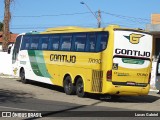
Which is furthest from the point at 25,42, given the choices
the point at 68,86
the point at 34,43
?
the point at 68,86

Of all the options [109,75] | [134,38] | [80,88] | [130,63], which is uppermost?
[134,38]

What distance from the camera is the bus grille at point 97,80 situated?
17.3m

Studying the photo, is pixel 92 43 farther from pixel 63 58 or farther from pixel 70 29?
pixel 63 58

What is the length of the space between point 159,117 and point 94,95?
23.6 ft

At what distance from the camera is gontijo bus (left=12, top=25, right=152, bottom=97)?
55.7 ft

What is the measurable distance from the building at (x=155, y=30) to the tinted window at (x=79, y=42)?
12718 millimetres

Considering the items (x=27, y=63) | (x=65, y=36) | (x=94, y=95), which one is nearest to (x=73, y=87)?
(x=94, y=95)

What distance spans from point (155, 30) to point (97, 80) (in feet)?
48.0

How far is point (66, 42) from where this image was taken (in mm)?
20062

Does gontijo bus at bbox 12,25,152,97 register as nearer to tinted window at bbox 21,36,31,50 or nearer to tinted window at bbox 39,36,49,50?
tinted window at bbox 39,36,49,50

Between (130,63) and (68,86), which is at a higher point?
(130,63)

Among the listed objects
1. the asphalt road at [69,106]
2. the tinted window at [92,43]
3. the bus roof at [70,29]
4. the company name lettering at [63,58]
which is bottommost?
the asphalt road at [69,106]

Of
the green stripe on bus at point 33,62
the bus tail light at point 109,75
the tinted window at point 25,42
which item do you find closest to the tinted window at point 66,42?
the green stripe on bus at point 33,62

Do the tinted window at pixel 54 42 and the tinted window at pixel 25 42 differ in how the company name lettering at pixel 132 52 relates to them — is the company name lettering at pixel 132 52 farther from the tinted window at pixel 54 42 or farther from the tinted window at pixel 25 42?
the tinted window at pixel 25 42
